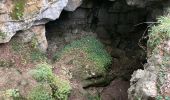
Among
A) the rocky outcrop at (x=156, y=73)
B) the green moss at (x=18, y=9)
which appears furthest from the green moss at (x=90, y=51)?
the rocky outcrop at (x=156, y=73)

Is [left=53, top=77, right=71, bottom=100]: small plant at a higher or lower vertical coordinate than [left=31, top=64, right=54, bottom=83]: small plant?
lower

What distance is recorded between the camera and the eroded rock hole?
14.3 meters

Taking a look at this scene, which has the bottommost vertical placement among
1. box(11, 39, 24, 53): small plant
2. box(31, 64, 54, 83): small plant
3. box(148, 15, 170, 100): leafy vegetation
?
box(31, 64, 54, 83): small plant

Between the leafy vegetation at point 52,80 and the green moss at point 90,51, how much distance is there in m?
1.81

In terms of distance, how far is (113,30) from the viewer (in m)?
15.8

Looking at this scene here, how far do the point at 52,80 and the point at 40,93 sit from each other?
63 centimetres

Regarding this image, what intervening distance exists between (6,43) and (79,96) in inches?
125

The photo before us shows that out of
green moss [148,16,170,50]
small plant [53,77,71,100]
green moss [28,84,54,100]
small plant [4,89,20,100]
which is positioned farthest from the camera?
small plant [53,77,71,100]

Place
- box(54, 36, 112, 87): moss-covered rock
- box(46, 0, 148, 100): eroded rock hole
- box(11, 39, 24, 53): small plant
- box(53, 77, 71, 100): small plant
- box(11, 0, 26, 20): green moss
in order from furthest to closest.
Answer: box(46, 0, 148, 100): eroded rock hole < box(54, 36, 112, 87): moss-covered rock < box(11, 39, 24, 53): small plant < box(53, 77, 71, 100): small plant < box(11, 0, 26, 20): green moss

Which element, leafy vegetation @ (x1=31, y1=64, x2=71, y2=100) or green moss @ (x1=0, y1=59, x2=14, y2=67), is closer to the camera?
leafy vegetation @ (x1=31, y1=64, x2=71, y2=100)

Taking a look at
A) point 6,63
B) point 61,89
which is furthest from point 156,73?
point 6,63

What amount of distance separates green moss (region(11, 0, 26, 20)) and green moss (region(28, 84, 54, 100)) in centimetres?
237

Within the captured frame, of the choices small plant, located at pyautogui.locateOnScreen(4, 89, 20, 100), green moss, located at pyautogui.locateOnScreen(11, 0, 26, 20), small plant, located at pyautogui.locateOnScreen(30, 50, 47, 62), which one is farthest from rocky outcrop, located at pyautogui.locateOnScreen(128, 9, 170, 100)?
green moss, located at pyautogui.locateOnScreen(11, 0, 26, 20)

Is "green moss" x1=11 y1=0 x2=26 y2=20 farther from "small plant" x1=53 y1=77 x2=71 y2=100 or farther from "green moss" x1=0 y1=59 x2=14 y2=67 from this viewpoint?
"small plant" x1=53 y1=77 x2=71 y2=100
